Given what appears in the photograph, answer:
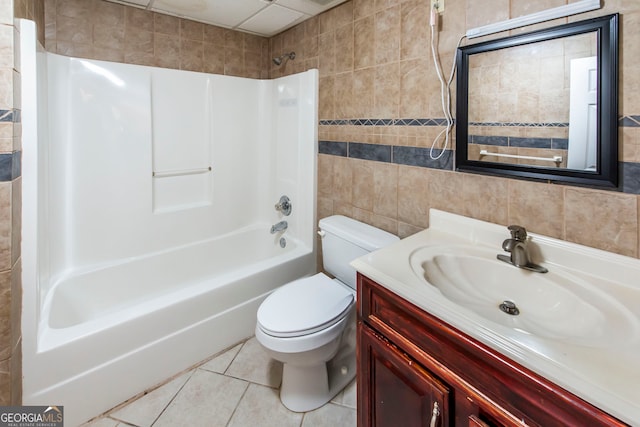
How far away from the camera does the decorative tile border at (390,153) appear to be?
1483mm

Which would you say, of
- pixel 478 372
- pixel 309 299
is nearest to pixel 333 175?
pixel 309 299

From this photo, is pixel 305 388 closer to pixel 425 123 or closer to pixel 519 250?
pixel 519 250

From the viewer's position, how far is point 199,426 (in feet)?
4.77

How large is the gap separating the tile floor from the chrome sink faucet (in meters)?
1.03

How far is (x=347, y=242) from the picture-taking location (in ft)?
5.63

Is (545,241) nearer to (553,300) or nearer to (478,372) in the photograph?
(553,300)

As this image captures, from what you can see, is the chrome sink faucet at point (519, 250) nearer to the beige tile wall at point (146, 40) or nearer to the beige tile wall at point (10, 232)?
the beige tile wall at point (10, 232)

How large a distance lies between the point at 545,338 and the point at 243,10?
93.4 inches

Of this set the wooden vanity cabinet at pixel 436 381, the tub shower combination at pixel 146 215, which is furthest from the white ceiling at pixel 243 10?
the wooden vanity cabinet at pixel 436 381

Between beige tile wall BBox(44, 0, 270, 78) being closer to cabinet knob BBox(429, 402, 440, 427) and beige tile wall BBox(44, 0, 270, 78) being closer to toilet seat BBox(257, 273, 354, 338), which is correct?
toilet seat BBox(257, 273, 354, 338)

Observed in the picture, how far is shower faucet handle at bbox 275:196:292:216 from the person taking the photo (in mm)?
2518

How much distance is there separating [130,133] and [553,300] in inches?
93.6

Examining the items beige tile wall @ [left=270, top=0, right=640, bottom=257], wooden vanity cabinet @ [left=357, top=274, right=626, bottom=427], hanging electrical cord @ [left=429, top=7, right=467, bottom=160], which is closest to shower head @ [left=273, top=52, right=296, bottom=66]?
beige tile wall @ [left=270, top=0, right=640, bottom=257]

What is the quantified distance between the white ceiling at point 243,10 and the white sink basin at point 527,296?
1657mm
